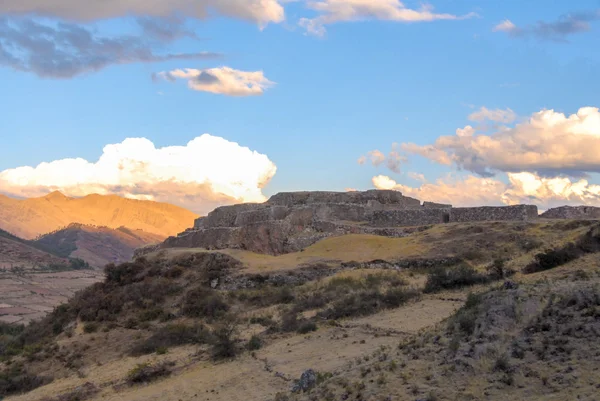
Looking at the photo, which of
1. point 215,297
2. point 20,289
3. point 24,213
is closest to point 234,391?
point 215,297

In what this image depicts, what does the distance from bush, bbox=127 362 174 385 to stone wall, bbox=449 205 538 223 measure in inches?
611

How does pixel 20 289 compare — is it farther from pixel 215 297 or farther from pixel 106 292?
pixel 215 297

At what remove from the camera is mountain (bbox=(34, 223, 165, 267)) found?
337 ft

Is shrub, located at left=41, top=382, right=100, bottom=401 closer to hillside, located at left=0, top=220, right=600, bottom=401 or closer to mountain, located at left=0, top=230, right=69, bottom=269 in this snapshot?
hillside, located at left=0, top=220, right=600, bottom=401

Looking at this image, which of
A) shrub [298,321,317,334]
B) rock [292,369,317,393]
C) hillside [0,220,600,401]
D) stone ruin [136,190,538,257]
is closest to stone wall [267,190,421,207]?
stone ruin [136,190,538,257]

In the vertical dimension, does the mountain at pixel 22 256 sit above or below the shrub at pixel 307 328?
above

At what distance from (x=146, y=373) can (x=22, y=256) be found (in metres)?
73.3

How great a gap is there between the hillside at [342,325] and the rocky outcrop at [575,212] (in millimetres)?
3540

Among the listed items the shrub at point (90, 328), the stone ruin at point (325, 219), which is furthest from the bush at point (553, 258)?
the shrub at point (90, 328)

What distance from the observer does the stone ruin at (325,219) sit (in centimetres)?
2619

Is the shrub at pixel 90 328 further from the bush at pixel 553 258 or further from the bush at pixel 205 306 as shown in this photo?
the bush at pixel 553 258

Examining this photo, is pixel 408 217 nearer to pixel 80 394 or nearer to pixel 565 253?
pixel 565 253

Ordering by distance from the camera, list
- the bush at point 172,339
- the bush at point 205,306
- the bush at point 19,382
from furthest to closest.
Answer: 1. the bush at point 205,306
2. the bush at point 172,339
3. the bush at point 19,382

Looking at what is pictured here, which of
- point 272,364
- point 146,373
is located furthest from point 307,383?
point 146,373
